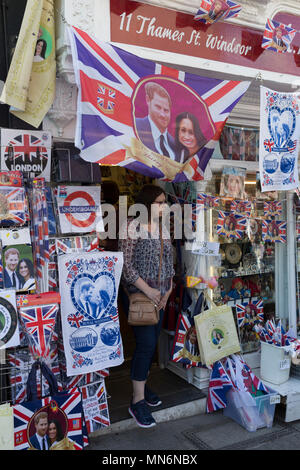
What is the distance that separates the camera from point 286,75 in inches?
165

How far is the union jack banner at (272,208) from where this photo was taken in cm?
470

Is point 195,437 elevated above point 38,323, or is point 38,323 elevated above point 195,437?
point 38,323

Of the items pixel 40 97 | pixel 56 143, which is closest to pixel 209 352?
pixel 56 143

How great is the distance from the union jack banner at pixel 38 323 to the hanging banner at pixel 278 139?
2100 mm

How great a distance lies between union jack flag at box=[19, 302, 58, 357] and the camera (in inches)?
114

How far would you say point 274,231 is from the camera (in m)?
4.73

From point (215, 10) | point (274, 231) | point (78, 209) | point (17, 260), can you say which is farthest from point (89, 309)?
point (215, 10)

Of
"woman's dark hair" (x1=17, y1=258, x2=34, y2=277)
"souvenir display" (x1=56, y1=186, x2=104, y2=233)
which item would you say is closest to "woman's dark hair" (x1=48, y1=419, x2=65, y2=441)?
"woman's dark hair" (x1=17, y1=258, x2=34, y2=277)

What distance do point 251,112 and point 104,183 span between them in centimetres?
202

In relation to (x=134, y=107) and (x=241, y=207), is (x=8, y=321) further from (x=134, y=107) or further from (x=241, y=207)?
(x=241, y=207)

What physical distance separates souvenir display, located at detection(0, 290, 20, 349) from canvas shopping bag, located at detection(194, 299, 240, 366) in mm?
1737

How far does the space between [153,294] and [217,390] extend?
123 centimetres

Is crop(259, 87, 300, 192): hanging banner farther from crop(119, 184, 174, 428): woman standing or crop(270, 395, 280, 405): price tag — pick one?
crop(270, 395, 280, 405): price tag

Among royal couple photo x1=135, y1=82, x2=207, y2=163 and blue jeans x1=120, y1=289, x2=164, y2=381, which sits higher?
royal couple photo x1=135, y1=82, x2=207, y2=163
